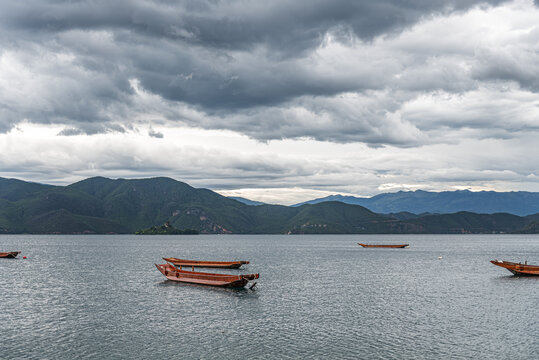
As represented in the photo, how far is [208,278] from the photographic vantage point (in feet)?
362

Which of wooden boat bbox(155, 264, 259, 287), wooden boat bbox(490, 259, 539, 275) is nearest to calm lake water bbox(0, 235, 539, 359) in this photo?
wooden boat bbox(155, 264, 259, 287)

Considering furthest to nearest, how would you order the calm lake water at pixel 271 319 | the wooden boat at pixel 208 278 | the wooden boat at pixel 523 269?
1. the wooden boat at pixel 523 269
2. the wooden boat at pixel 208 278
3. the calm lake water at pixel 271 319

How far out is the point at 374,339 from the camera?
60.0m

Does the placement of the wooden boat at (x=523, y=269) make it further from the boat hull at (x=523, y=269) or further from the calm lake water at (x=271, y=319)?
the calm lake water at (x=271, y=319)

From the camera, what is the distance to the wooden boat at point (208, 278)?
103688mm

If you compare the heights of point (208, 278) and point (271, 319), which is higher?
point (208, 278)

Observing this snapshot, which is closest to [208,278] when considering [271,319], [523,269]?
[271,319]

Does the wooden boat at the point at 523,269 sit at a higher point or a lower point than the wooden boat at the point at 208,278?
higher

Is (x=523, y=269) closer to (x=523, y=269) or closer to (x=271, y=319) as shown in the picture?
(x=523, y=269)

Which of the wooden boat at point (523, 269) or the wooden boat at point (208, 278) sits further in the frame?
the wooden boat at point (523, 269)

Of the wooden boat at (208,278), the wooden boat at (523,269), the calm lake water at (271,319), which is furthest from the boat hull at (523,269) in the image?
the wooden boat at (208,278)

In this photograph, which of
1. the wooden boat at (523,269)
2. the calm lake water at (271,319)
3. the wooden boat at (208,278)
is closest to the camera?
the calm lake water at (271,319)

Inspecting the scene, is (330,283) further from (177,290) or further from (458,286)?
(177,290)

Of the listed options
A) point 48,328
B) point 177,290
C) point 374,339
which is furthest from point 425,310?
point 48,328
